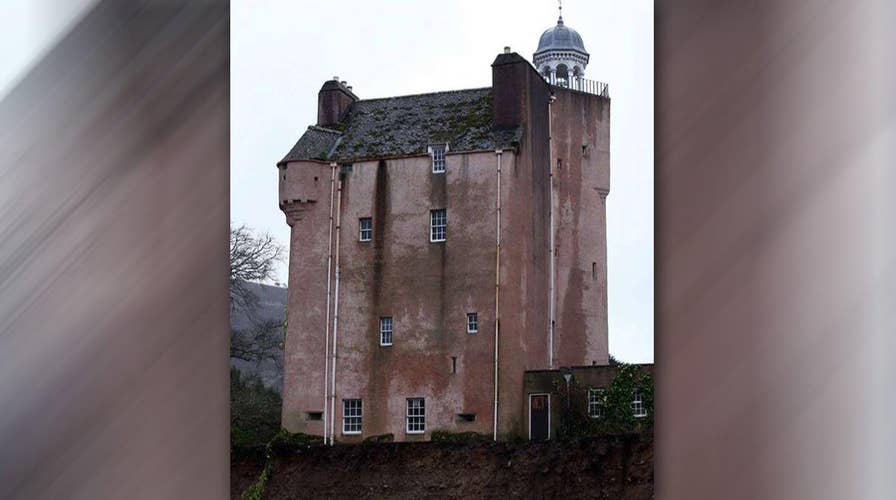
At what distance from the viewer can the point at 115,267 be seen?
312 centimetres

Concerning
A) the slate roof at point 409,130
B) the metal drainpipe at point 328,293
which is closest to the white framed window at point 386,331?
the metal drainpipe at point 328,293

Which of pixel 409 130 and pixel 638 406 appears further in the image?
pixel 409 130

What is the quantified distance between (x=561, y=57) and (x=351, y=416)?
2101 cm

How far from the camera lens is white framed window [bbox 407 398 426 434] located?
3366 centimetres

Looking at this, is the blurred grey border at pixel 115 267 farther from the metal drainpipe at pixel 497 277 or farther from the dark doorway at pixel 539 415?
the dark doorway at pixel 539 415

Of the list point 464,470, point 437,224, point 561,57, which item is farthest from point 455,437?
point 561,57

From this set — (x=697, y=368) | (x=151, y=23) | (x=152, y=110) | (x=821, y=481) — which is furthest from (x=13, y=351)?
(x=821, y=481)

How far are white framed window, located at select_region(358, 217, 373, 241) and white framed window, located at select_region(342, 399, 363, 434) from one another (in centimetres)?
483

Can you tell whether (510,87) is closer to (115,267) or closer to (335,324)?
(335,324)

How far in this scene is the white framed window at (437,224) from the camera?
35156 mm

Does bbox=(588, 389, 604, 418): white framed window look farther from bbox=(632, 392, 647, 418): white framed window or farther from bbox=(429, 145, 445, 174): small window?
bbox=(429, 145, 445, 174): small window

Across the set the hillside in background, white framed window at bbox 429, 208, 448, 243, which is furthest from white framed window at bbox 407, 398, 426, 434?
the hillside in background

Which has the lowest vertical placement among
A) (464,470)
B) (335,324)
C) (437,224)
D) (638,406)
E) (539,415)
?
(464,470)

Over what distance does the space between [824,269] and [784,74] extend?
0.45m
